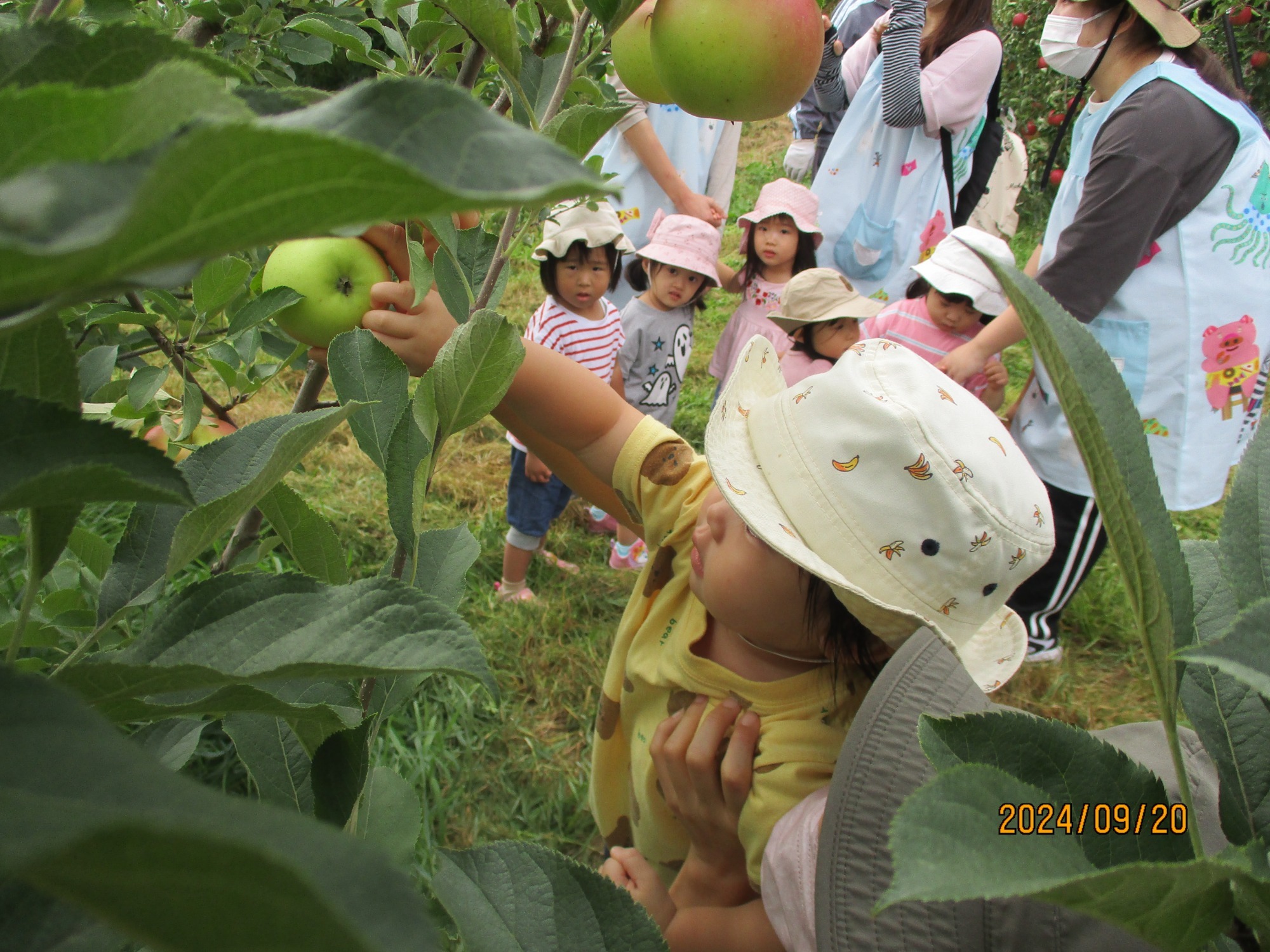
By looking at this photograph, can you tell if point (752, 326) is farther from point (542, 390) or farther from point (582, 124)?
point (582, 124)

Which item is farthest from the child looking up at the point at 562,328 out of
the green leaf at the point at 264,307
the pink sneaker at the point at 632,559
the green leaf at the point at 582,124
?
the green leaf at the point at 582,124

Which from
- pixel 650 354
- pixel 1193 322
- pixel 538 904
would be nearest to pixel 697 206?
pixel 650 354

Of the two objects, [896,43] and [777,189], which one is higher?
[896,43]

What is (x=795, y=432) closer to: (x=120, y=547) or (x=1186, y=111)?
(x=120, y=547)

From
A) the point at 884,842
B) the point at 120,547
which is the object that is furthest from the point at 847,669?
the point at 120,547

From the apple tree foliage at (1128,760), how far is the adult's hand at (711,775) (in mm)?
624

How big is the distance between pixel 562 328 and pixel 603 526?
0.70 m

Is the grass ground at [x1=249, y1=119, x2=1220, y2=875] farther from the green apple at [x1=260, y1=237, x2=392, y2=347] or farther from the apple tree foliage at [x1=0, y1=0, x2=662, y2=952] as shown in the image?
the apple tree foliage at [x1=0, y1=0, x2=662, y2=952]

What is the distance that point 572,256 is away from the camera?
2311mm

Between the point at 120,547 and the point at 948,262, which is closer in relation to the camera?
the point at 120,547

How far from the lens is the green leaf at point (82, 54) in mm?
227

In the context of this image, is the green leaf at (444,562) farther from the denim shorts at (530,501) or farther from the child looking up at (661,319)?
the child looking up at (661,319)

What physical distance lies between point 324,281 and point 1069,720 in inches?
80.7

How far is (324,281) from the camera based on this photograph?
79cm
